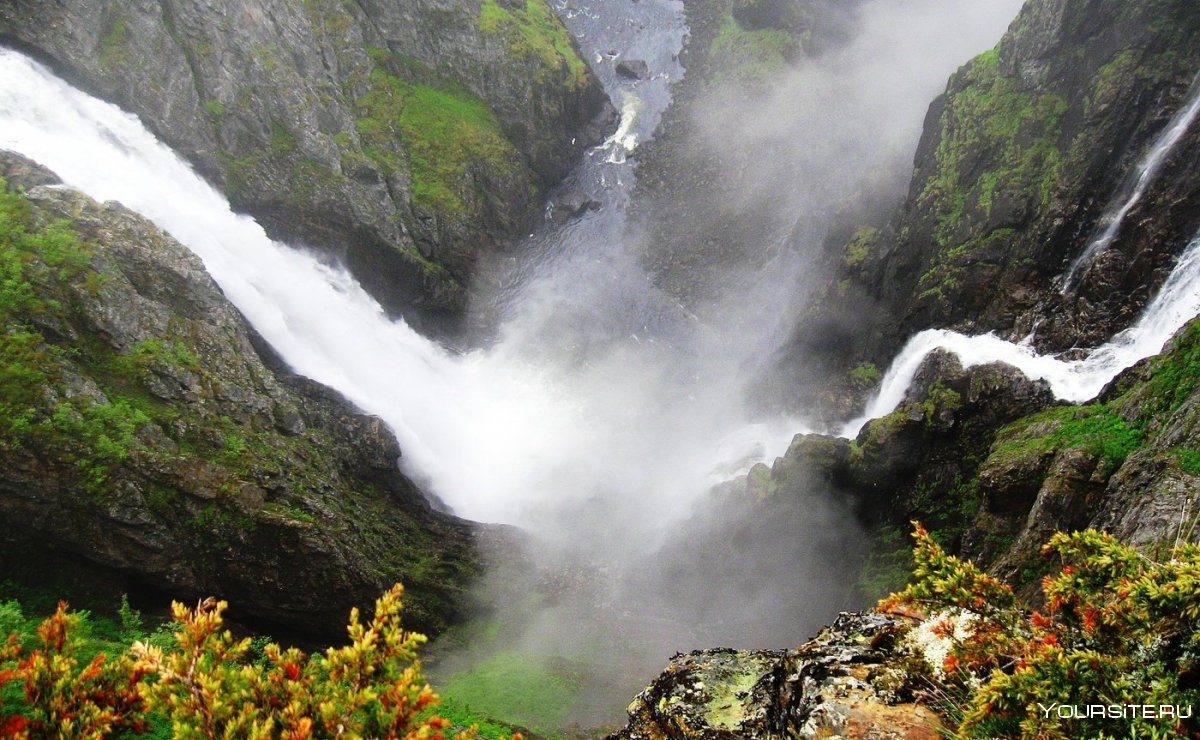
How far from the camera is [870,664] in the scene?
894 centimetres

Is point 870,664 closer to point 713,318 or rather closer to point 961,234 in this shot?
point 961,234

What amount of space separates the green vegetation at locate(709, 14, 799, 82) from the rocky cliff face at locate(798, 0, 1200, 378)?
22.9 meters

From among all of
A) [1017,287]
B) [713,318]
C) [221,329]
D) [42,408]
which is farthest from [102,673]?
[713,318]

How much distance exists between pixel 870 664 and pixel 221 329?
24.1m

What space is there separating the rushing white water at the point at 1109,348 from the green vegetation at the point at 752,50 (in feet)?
120

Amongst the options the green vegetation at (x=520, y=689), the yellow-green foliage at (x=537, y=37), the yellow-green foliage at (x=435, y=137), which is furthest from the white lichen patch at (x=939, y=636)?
the yellow-green foliage at (x=537, y=37)

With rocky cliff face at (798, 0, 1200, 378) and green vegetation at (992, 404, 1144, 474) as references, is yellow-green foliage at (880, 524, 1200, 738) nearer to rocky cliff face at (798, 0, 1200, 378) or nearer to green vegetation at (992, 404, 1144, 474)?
green vegetation at (992, 404, 1144, 474)

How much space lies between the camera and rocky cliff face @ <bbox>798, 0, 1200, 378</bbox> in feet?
73.0

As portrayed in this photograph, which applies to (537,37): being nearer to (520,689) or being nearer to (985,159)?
(985,159)

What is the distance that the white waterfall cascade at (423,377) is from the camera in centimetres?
2759

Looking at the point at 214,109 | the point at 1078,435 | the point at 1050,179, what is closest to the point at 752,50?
the point at 1050,179

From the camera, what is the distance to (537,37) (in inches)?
2074

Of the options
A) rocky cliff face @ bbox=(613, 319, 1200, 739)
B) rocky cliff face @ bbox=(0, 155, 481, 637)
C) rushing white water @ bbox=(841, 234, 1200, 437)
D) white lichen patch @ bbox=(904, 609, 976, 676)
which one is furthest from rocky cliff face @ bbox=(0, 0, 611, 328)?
white lichen patch @ bbox=(904, 609, 976, 676)

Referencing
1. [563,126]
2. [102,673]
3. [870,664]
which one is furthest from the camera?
[563,126]
